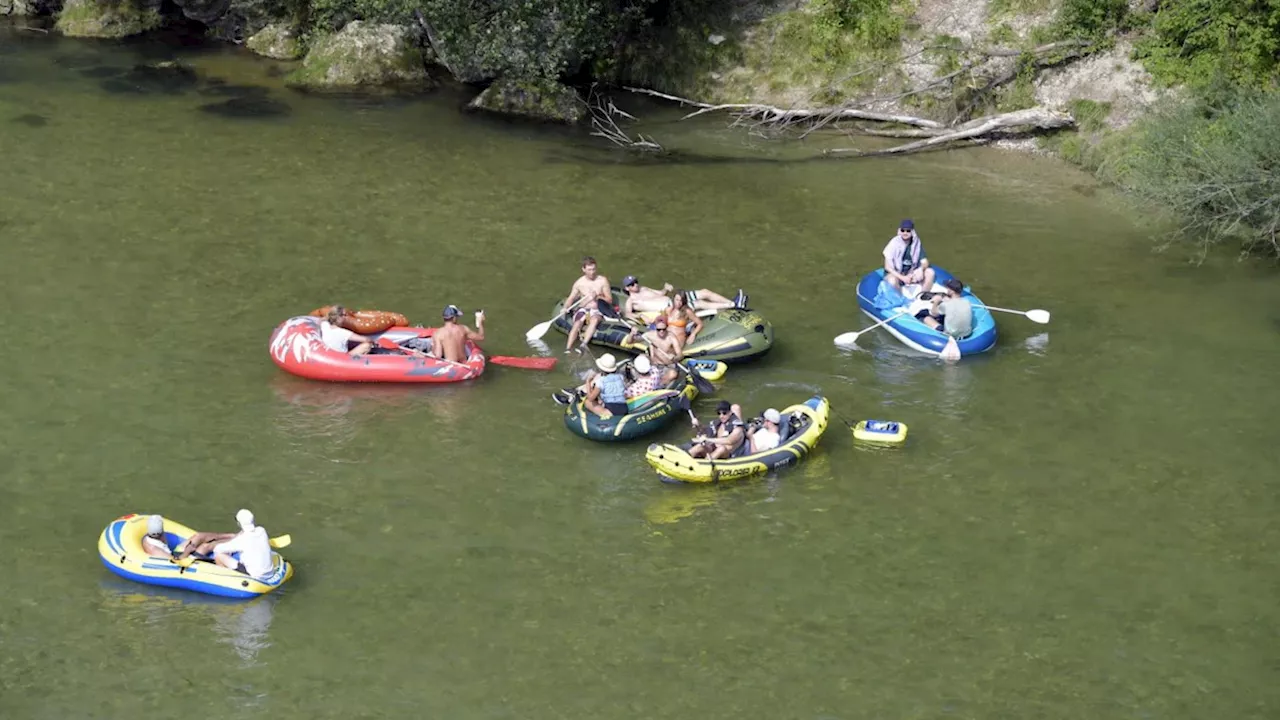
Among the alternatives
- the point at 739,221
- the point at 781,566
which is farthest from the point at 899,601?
the point at 739,221

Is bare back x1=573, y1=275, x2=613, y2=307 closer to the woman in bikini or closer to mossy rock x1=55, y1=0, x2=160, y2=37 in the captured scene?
the woman in bikini

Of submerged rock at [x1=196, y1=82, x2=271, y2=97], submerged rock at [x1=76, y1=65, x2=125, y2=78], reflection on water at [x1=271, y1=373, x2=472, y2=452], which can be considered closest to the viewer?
reflection on water at [x1=271, y1=373, x2=472, y2=452]

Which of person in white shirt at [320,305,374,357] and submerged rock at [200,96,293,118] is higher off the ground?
submerged rock at [200,96,293,118]

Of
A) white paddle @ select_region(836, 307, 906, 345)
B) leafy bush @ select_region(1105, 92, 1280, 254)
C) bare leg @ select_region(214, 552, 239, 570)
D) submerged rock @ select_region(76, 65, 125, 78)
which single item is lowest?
bare leg @ select_region(214, 552, 239, 570)

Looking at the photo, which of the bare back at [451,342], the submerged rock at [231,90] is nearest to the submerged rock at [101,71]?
the submerged rock at [231,90]

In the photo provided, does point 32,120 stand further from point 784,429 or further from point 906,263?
point 784,429

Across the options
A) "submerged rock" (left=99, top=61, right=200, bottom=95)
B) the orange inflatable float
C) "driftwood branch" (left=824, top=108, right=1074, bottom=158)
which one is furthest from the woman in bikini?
"submerged rock" (left=99, top=61, right=200, bottom=95)

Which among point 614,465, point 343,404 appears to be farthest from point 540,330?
point 614,465

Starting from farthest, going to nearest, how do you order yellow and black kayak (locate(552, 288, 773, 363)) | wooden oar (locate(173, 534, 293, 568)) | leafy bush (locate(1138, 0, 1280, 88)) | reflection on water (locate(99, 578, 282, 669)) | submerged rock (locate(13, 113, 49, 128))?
submerged rock (locate(13, 113, 49, 128)) → leafy bush (locate(1138, 0, 1280, 88)) → yellow and black kayak (locate(552, 288, 773, 363)) → wooden oar (locate(173, 534, 293, 568)) → reflection on water (locate(99, 578, 282, 669))
